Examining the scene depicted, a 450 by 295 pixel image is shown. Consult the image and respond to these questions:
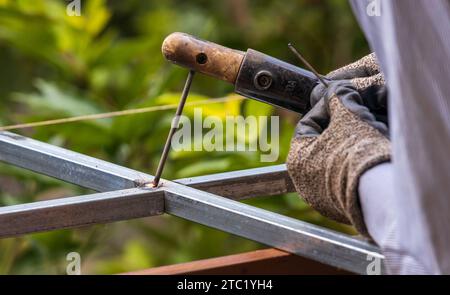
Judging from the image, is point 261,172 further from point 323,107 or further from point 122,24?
point 122,24

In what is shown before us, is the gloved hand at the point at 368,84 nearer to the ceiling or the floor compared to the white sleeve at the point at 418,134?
nearer to the ceiling

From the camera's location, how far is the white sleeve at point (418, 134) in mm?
651

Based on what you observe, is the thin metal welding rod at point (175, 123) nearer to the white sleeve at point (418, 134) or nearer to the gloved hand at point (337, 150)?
the gloved hand at point (337, 150)

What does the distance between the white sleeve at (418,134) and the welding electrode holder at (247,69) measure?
20 centimetres

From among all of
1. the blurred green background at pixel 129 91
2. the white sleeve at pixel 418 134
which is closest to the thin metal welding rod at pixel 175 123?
the white sleeve at pixel 418 134

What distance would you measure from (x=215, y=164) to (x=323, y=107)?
836 mm

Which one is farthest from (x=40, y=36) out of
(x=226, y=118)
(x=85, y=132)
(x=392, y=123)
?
(x=392, y=123)

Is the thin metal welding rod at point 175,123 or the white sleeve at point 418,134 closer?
the white sleeve at point 418,134

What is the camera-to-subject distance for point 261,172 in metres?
1.03

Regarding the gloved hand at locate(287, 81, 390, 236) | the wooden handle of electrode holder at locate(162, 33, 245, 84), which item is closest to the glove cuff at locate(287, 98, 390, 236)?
the gloved hand at locate(287, 81, 390, 236)

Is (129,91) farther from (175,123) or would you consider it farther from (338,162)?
(338,162)

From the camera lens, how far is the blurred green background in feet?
5.94

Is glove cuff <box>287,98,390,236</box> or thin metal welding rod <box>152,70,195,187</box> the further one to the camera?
thin metal welding rod <box>152,70,195,187</box>

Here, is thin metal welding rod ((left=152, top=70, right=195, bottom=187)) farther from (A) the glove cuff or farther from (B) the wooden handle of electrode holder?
(A) the glove cuff
